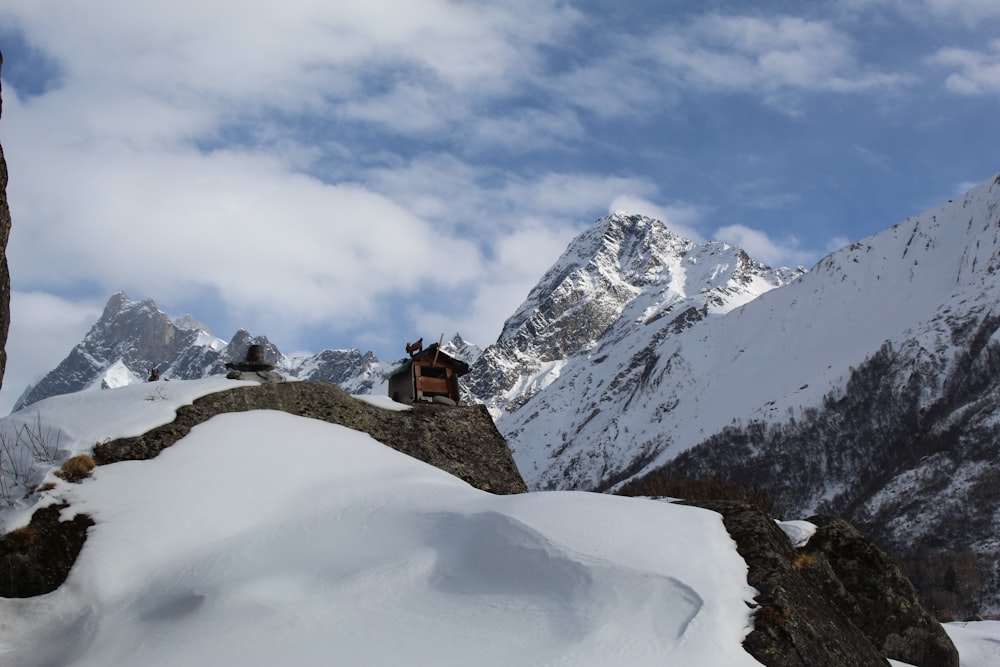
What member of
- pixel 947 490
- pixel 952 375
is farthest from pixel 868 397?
pixel 947 490

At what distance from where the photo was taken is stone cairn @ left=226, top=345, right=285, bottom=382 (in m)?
24.8

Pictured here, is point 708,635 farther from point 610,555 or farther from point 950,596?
point 950,596

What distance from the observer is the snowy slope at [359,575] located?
44.8 ft

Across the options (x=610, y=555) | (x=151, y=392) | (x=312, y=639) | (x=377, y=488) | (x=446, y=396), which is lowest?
(x=312, y=639)

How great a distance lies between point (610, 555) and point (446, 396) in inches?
612

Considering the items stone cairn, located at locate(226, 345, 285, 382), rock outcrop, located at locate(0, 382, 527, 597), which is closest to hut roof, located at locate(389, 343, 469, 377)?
rock outcrop, located at locate(0, 382, 527, 597)

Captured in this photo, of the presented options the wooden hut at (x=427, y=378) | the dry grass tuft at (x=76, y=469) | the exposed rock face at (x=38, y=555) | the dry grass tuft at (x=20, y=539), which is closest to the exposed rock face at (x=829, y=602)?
the exposed rock face at (x=38, y=555)

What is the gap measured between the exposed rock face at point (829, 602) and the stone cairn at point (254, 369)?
12195 millimetres

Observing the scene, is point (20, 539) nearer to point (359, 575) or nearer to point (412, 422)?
point (359, 575)

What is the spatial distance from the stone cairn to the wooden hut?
17.1 ft

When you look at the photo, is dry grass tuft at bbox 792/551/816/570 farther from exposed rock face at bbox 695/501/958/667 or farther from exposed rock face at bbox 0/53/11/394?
exposed rock face at bbox 0/53/11/394

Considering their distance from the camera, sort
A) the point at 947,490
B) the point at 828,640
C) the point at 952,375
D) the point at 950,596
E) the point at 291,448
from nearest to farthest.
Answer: the point at 828,640, the point at 291,448, the point at 950,596, the point at 947,490, the point at 952,375

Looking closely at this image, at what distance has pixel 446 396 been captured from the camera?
101 feet

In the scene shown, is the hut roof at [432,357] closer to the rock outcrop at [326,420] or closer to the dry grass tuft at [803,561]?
the rock outcrop at [326,420]
